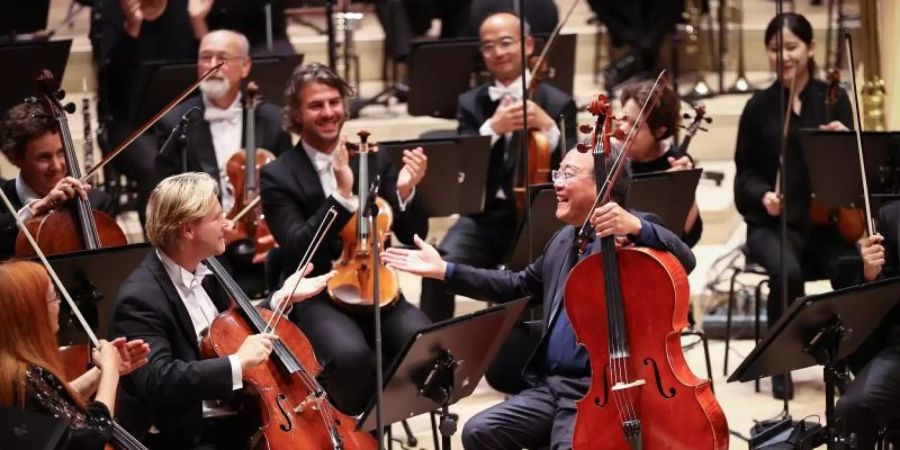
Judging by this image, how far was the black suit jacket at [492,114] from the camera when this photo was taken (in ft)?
18.3

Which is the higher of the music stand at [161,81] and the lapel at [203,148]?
the music stand at [161,81]

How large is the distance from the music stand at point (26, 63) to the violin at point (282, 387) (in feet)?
7.31

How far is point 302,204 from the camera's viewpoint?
491 cm

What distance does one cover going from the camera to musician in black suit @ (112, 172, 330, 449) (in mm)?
3680

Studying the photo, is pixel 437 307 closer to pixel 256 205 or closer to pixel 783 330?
pixel 256 205

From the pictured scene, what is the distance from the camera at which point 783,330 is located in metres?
3.78

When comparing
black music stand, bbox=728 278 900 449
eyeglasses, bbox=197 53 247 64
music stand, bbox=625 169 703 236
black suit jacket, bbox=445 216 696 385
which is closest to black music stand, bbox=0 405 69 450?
black suit jacket, bbox=445 216 696 385

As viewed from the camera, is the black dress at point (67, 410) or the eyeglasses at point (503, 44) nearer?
the black dress at point (67, 410)

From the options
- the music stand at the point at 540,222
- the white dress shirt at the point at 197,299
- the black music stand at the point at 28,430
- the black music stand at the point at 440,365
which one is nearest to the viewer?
the black music stand at the point at 28,430

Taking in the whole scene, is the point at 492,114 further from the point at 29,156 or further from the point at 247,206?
the point at 29,156

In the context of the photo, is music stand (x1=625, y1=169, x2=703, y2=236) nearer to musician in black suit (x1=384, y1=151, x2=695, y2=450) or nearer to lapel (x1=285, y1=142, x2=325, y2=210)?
musician in black suit (x1=384, y1=151, x2=695, y2=450)

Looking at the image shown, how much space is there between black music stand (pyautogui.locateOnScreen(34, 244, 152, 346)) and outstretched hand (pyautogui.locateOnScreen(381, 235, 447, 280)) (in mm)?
682

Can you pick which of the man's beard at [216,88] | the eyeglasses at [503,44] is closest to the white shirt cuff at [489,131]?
the eyeglasses at [503,44]

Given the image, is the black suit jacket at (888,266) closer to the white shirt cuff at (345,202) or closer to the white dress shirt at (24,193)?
the white shirt cuff at (345,202)
